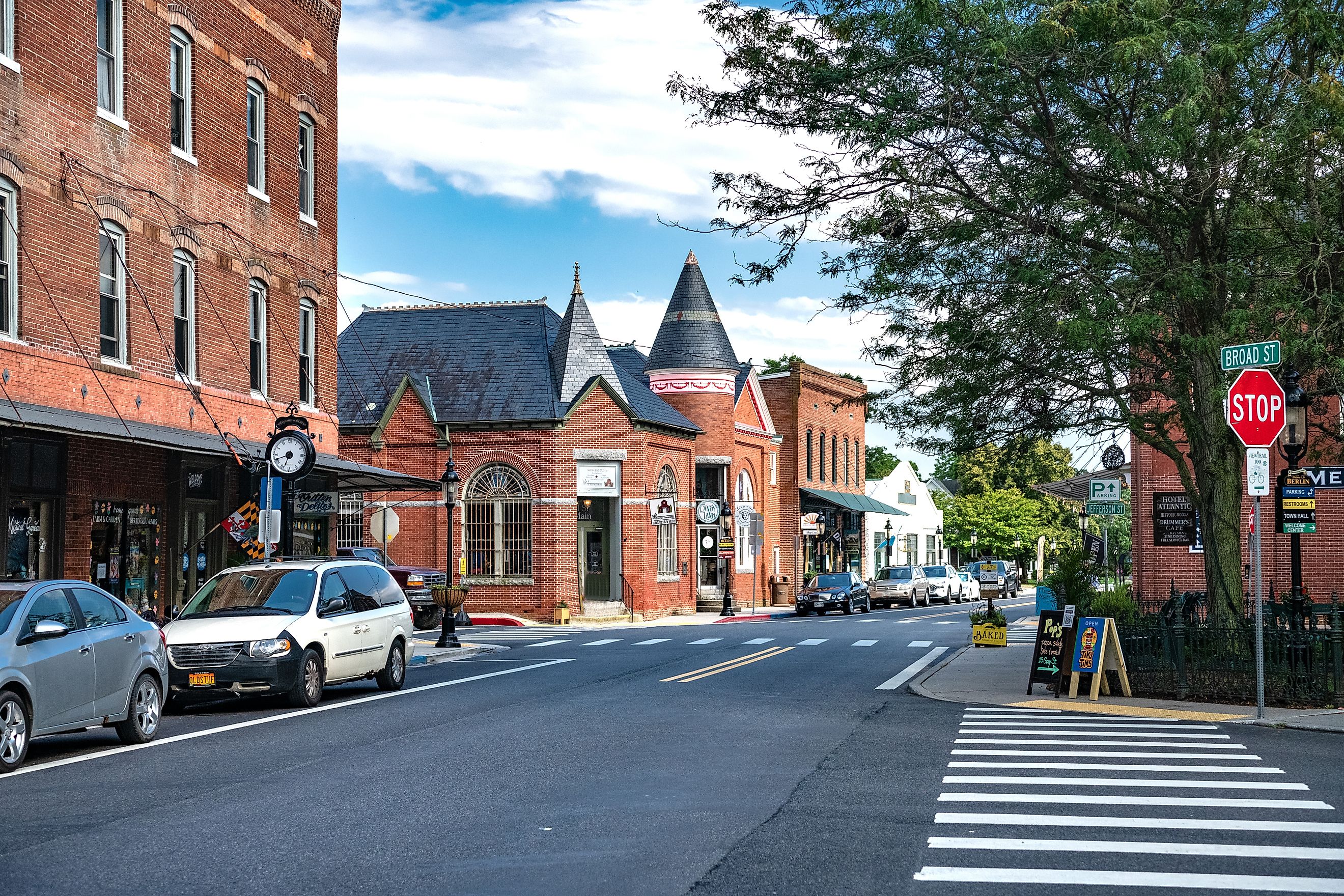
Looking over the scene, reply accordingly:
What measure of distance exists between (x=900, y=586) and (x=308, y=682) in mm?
41122

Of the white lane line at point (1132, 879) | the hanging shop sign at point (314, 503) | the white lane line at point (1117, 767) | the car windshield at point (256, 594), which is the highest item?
the hanging shop sign at point (314, 503)

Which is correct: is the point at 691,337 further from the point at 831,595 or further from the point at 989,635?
the point at 989,635

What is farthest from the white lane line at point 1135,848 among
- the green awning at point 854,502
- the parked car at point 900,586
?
the green awning at point 854,502

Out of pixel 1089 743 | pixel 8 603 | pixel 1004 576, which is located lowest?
pixel 1004 576

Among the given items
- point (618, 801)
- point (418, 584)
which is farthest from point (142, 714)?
point (418, 584)

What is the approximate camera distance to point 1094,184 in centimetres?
1692

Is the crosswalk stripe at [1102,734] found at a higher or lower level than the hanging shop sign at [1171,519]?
lower

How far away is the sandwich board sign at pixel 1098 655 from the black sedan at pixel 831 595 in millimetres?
31471

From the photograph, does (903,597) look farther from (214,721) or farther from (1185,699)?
(214,721)

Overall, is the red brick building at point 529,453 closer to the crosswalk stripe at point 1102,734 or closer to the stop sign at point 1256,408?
the crosswalk stripe at point 1102,734

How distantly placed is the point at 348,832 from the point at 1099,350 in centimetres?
1066

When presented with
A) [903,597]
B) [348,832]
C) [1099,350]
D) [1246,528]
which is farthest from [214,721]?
[903,597]

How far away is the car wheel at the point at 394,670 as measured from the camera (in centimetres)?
1858

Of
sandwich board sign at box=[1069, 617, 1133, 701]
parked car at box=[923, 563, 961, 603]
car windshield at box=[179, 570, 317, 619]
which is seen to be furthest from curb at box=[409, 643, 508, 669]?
parked car at box=[923, 563, 961, 603]
